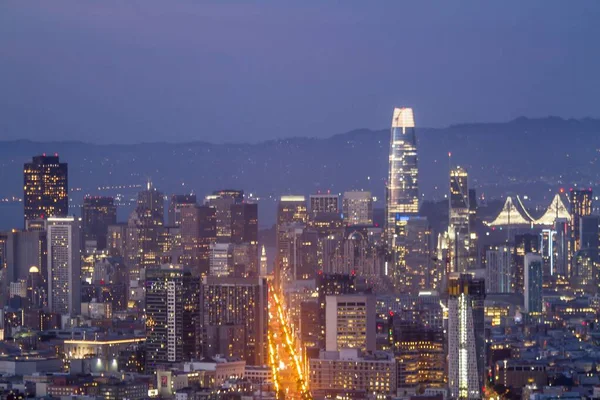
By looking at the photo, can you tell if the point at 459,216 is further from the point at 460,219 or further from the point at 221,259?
the point at 221,259

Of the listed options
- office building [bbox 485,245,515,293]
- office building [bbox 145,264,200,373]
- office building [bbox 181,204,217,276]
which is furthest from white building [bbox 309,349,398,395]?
office building [bbox 181,204,217,276]

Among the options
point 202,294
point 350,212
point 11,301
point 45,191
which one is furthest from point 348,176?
point 202,294

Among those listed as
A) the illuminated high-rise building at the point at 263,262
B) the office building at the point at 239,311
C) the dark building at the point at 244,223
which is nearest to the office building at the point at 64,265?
the dark building at the point at 244,223

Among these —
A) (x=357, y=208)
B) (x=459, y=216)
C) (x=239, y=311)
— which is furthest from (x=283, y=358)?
(x=357, y=208)

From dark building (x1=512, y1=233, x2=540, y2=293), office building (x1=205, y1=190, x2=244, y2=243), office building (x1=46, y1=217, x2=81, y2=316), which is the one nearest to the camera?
office building (x1=46, y1=217, x2=81, y2=316)

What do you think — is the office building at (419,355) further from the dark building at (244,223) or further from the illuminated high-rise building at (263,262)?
the dark building at (244,223)

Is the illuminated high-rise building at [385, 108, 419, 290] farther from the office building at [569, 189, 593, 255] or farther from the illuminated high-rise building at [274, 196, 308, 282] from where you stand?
the office building at [569, 189, 593, 255]
